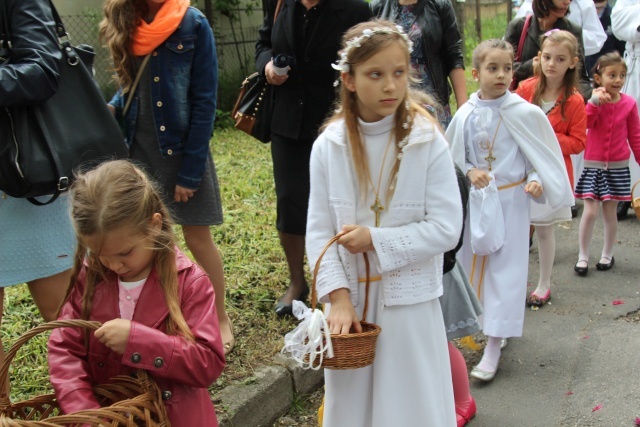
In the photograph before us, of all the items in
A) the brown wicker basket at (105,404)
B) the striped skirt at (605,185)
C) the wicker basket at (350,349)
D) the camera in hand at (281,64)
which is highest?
the camera in hand at (281,64)

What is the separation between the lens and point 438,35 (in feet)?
16.4

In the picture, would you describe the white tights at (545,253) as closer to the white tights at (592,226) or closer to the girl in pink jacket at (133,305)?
the white tights at (592,226)

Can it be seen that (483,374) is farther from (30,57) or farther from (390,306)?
(30,57)

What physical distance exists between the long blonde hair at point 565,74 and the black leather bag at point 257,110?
71.2 inches

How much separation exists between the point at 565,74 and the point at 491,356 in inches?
76.2

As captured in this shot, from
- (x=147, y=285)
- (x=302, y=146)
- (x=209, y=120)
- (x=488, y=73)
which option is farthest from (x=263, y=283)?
(x=147, y=285)

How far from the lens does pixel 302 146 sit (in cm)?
451

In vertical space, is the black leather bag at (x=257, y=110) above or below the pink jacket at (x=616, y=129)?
above

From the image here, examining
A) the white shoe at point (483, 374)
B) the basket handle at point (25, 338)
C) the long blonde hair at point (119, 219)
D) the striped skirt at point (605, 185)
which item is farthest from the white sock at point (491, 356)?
the basket handle at point (25, 338)

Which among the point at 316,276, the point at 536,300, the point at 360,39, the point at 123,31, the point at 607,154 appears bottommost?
the point at 536,300

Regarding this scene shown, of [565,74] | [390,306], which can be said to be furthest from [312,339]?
[565,74]

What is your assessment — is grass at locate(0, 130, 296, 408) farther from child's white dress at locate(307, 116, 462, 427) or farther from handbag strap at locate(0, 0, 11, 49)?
handbag strap at locate(0, 0, 11, 49)

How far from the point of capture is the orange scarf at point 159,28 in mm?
3764

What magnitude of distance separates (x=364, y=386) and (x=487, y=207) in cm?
159
